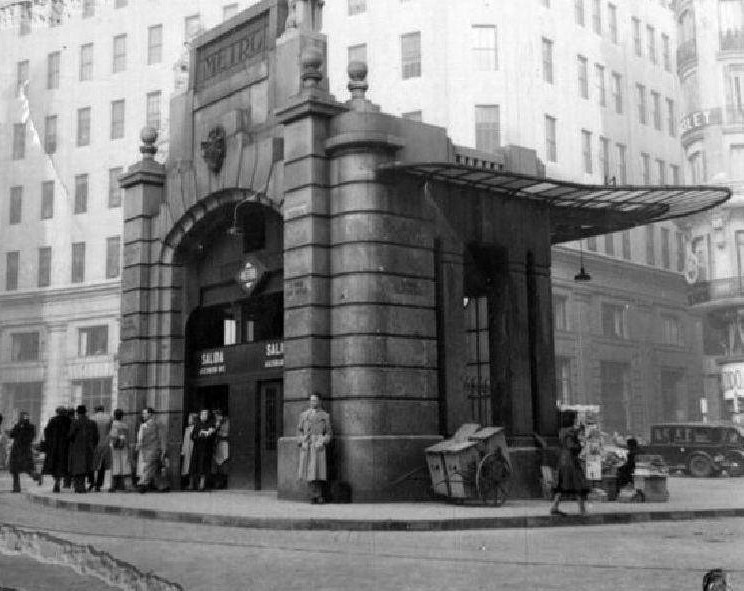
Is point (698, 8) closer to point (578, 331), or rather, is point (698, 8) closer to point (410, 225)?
point (578, 331)

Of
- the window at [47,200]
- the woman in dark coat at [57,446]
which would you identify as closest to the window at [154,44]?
the window at [47,200]

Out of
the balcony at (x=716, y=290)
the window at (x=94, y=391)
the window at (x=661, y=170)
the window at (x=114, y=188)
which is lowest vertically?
the window at (x=94, y=391)

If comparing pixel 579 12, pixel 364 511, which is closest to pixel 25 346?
pixel 579 12

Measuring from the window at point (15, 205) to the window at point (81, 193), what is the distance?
4.39 meters

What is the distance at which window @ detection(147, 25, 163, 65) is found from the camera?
2156 inches

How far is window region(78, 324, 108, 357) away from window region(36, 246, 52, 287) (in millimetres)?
4033

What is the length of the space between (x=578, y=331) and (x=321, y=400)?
107 feet

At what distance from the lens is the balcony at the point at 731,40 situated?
42.0 m

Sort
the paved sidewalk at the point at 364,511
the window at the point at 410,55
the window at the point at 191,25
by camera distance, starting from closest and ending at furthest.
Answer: the paved sidewalk at the point at 364,511 < the window at the point at 410,55 < the window at the point at 191,25

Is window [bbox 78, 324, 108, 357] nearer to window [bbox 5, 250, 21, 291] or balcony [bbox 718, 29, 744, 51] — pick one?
window [bbox 5, 250, 21, 291]

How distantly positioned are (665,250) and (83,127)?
34181 mm

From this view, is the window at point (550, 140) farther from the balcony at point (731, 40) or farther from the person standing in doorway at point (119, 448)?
the person standing in doorway at point (119, 448)

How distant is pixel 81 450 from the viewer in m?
21.0

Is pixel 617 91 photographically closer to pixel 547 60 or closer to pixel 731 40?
pixel 547 60
